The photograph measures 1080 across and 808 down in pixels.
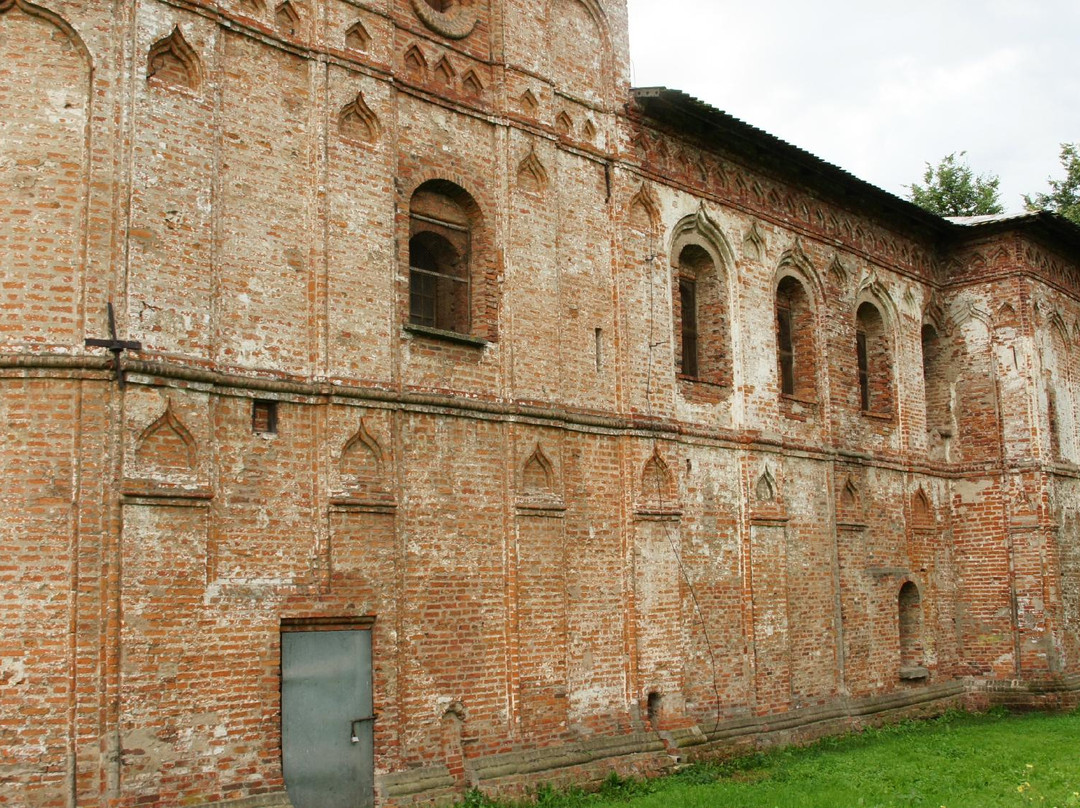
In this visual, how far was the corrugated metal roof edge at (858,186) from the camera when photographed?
1297 cm

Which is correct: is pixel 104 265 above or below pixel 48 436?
above

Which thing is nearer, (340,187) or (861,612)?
(340,187)

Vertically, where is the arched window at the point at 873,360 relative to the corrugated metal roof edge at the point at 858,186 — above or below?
below

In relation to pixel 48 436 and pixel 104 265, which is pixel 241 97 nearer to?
pixel 104 265

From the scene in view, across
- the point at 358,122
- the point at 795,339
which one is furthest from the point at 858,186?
the point at 358,122

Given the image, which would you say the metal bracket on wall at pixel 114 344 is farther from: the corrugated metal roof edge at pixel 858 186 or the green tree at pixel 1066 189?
the green tree at pixel 1066 189

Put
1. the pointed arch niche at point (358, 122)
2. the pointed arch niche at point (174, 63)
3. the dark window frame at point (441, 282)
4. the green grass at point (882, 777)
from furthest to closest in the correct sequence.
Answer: the dark window frame at point (441, 282) → the green grass at point (882, 777) → the pointed arch niche at point (358, 122) → the pointed arch niche at point (174, 63)

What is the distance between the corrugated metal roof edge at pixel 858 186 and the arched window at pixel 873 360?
1724 mm

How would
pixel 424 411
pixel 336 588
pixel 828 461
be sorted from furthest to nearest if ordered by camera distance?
pixel 828 461, pixel 424 411, pixel 336 588

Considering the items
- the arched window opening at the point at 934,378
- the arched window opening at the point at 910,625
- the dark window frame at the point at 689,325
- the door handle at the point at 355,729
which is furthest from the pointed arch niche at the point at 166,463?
the arched window opening at the point at 934,378

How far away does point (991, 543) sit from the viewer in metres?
17.8

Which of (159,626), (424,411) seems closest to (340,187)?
(424,411)

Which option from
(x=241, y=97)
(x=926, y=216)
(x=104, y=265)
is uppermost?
(x=926, y=216)

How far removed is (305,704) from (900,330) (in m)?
Answer: 11.7
